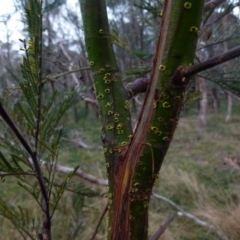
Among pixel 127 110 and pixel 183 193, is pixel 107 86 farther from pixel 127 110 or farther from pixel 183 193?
pixel 183 193

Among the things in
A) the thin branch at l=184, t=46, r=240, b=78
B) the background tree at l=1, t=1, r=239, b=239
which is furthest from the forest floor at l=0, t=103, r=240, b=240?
the thin branch at l=184, t=46, r=240, b=78

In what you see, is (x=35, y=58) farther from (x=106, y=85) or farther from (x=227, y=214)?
(x=227, y=214)

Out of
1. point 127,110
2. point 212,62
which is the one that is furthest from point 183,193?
point 212,62

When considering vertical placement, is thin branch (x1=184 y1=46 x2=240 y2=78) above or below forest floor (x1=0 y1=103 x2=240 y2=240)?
above

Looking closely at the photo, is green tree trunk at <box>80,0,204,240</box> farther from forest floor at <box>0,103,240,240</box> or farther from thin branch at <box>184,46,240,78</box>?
forest floor at <box>0,103,240,240</box>


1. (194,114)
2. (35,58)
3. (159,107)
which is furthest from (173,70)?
(194,114)
